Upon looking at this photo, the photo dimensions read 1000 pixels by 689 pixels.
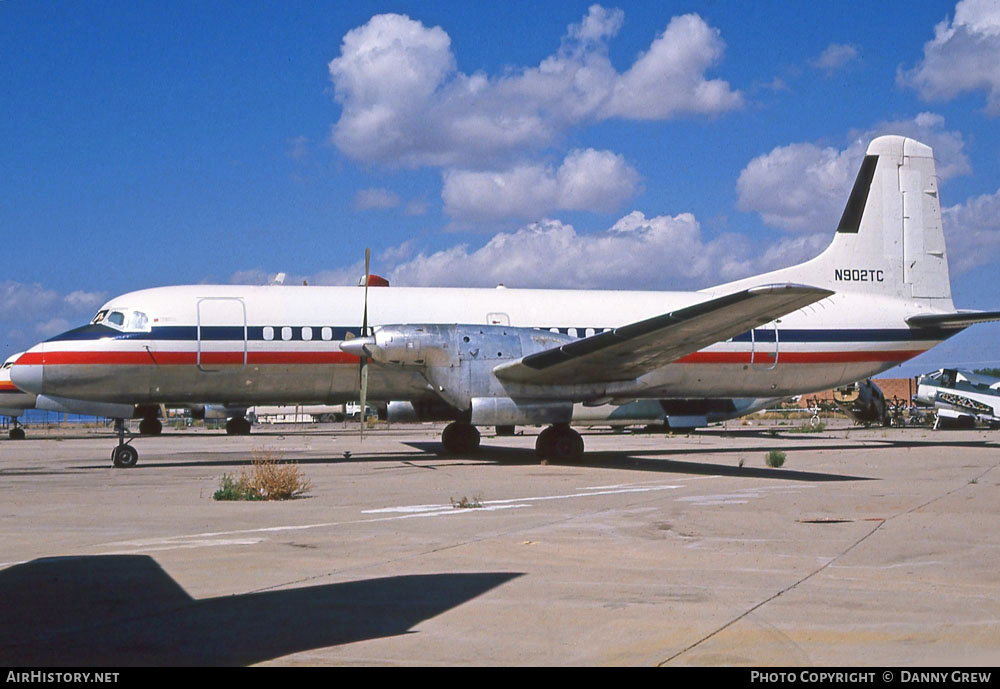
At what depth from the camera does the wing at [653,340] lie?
47.5ft

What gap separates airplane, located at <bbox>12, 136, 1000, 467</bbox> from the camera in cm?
1767

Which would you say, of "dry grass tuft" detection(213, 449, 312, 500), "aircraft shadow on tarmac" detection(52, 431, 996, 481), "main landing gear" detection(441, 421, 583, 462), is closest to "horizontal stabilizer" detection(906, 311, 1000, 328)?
"aircraft shadow on tarmac" detection(52, 431, 996, 481)

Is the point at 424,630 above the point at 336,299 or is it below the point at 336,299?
below

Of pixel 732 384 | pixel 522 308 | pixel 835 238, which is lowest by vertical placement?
pixel 732 384

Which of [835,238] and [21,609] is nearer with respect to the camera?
[21,609]

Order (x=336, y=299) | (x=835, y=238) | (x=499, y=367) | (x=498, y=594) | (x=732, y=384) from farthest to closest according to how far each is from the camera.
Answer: (x=835, y=238) → (x=732, y=384) → (x=336, y=299) → (x=499, y=367) → (x=498, y=594)

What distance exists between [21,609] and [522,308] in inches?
629

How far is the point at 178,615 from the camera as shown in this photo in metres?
5.56

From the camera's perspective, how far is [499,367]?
699 inches

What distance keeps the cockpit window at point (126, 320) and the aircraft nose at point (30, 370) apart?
4.59 ft

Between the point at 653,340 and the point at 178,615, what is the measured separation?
12.0m

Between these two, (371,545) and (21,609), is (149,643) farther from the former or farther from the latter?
(371,545)

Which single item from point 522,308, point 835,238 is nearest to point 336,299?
point 522,308

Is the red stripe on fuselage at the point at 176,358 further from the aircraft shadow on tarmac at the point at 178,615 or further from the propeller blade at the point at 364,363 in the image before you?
the aircraft shadow on tarmac at the point at 178,615
